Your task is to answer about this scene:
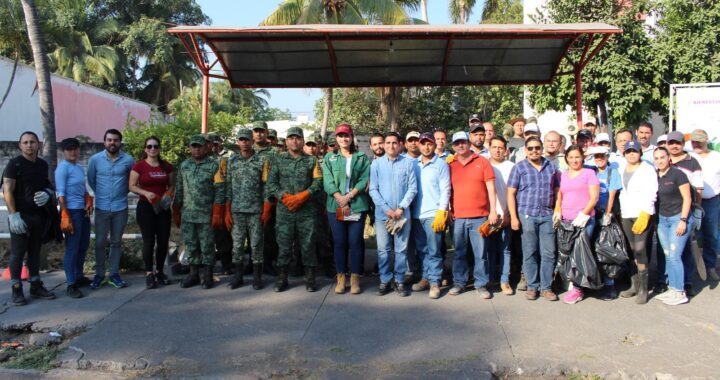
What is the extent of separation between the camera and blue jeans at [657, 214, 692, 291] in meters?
5.41

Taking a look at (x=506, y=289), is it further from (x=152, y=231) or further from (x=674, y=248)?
(x=152, y=231)

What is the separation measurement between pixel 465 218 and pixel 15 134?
598 inches

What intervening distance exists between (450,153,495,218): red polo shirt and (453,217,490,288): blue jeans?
0.31ft

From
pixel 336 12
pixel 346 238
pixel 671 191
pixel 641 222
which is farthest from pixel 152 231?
pixel 336 12

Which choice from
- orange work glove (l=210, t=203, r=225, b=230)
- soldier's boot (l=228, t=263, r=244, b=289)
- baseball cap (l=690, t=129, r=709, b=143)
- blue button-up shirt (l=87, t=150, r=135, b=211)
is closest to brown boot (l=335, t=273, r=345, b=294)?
soldier's boot (l=228, t=263, r=244, b=289)

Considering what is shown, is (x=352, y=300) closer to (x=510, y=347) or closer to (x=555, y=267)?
(x=510, y=347)

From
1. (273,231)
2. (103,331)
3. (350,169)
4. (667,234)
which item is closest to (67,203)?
(103,331)

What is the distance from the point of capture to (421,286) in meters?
5.90

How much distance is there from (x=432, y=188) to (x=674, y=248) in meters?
2.49

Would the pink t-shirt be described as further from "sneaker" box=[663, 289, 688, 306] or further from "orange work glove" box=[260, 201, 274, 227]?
"orange work glove" box=[260, 201, 274, 227]

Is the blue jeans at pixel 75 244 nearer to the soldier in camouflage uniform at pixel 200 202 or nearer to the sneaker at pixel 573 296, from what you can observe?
the soldier in camouflage uniform at pixel 200 202

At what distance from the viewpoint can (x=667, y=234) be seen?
18.0 feet

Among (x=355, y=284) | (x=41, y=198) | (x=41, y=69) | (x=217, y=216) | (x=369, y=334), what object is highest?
(x=41, y=69)

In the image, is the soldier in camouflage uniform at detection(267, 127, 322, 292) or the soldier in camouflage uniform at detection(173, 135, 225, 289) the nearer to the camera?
the soldier in camouflage uniform at detection(267, 127, 322, 292)
